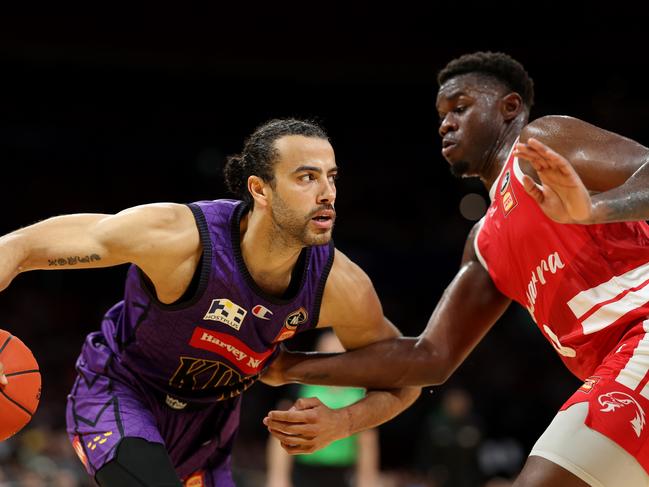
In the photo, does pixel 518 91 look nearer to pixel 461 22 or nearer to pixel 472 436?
pixel 472 436

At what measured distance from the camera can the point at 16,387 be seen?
3.55 m

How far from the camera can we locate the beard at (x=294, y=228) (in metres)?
4.00

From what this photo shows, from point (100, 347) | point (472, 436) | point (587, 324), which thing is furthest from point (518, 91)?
point (472, 436)

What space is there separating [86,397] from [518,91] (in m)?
2.61

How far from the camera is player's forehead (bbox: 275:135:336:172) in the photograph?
13.4 feet

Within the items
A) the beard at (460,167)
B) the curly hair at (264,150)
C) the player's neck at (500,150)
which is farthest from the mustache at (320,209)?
the player's neck at (500,150)

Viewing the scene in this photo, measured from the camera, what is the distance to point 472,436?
11438 mm

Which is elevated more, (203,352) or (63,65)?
(63,65)

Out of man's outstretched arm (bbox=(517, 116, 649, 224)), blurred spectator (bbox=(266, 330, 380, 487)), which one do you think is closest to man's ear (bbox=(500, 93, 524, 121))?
man's outstretched arm (bbox=(517, 116, 649, 224))

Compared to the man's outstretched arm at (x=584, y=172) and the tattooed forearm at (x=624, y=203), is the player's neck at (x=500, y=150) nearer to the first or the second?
the man's outstretched arm at (x=584, y=172)

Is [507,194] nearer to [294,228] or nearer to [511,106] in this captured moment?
[511,106]

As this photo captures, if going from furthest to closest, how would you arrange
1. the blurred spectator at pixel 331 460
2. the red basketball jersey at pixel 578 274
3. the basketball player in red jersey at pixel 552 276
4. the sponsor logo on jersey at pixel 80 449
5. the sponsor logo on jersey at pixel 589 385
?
1. the blurred spectator at pixel 331 460
2. the sponsor logo on jersey at pixel 80 449
3. the red basketball jersey at pixel 578 274
4. the sponsor logo on jersey at pixel 589 385
5. the basketball player in red jersey at pixel 552 276

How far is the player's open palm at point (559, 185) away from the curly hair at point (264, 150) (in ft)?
4.23

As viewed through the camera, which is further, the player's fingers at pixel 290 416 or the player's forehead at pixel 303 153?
the player's forehead at pixel 303 153
